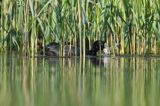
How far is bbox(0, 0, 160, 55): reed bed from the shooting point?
41.0ft

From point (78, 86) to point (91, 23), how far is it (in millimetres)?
7462

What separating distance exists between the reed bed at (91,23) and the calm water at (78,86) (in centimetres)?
246

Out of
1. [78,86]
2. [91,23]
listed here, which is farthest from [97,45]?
[78,86]

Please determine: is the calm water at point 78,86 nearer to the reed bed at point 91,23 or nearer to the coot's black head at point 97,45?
the reed bed at point 91,23

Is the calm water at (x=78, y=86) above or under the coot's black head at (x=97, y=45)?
under

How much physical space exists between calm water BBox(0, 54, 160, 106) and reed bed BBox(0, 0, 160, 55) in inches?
96.7

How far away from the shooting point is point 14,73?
894 centimetres

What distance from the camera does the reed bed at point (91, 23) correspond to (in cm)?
1250

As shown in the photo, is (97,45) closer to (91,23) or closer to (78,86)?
(91,23)

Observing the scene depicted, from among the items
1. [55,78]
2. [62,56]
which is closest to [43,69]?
[55,78]

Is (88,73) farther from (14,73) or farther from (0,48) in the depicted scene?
(0,48)

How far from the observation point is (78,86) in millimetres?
6969

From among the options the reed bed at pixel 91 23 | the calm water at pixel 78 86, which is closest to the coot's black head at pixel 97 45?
the reed bed at pixel 91 23

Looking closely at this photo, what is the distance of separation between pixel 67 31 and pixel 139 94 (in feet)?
22.6
